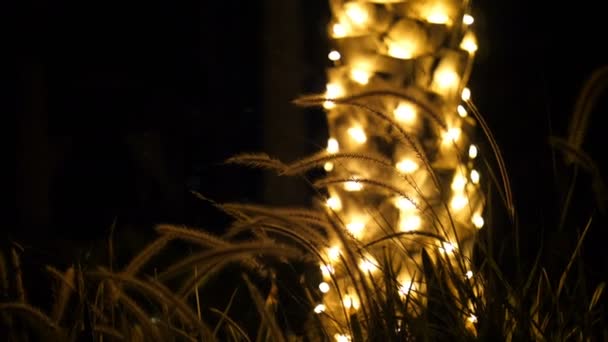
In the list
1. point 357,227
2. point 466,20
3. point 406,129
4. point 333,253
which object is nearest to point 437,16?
point 466,20

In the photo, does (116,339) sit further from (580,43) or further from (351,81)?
(580,43)

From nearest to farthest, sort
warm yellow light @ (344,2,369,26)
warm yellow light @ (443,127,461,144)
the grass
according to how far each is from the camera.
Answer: the grass < warm yellow light @ (443,127,461,144) < warm yellow light @ (344,2,369,26)

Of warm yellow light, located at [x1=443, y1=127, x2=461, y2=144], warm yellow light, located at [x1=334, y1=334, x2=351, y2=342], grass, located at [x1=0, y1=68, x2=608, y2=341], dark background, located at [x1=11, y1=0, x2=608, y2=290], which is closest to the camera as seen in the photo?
grass, located at [x1=0, y1=68, x2=608, y2=341]

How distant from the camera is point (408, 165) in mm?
2910

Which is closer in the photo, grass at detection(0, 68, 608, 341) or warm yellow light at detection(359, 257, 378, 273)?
grass at detection(0, 68, 608, 341)

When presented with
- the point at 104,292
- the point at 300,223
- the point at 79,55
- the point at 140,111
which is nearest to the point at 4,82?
the point at 79,55

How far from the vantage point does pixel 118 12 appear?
8.21 metres

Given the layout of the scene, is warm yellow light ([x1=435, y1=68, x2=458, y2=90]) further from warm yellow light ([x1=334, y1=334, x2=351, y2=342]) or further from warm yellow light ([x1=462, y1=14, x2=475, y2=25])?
warm yellow light ([x1=334, y1=334, x2=351, y2=342])

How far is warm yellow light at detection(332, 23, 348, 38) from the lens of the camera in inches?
120

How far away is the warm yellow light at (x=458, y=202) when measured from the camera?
116 inches

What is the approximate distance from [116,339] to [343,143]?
99 cm

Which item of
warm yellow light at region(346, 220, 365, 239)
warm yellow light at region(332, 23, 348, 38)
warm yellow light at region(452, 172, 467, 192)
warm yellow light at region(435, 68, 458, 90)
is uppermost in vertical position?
warm yellow light at region(332, 23, 348, 38)

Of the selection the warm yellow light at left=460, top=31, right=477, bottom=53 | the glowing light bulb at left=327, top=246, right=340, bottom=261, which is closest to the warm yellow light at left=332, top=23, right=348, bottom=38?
the warm yellow light at left=460, top=31, right=477, bottom=53

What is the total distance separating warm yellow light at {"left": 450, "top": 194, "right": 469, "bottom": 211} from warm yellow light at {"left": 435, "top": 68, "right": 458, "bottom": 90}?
0.36m
